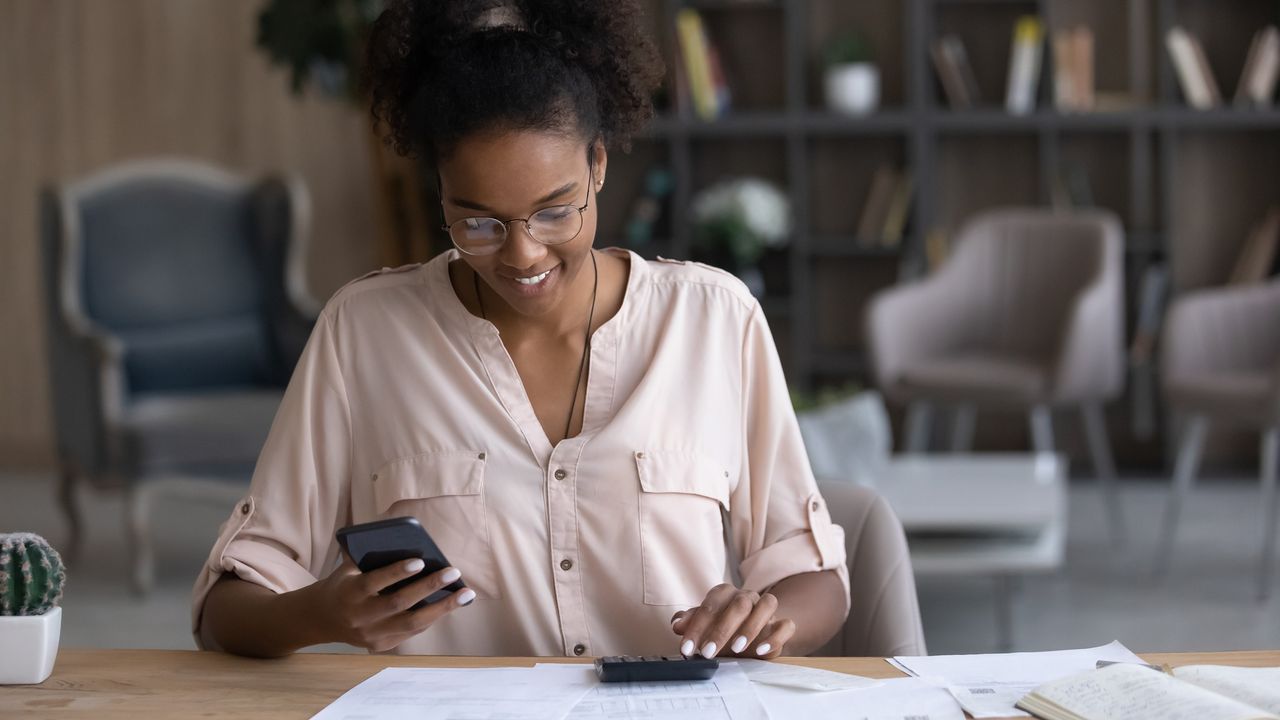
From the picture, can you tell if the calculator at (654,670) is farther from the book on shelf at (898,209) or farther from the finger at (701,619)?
the book on shelf at (898,209)

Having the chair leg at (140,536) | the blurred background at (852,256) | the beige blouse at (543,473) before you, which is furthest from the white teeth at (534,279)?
the chair leg at (140,536)

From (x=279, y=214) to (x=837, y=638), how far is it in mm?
3353

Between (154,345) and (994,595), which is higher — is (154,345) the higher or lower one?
the higher one

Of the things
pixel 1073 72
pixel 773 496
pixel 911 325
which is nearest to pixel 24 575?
pixel 773 496

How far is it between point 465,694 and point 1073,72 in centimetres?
459

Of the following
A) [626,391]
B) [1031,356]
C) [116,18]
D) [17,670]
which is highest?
[116,18]

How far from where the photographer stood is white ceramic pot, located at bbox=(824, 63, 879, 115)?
5.33 meters

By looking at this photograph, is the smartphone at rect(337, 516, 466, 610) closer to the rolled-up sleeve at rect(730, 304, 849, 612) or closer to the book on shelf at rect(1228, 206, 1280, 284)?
the rolled-up sleeve at rect(730, 304, 849, 612)

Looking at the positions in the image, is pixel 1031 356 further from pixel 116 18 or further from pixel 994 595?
pixel 116 18

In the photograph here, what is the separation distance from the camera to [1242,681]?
3.74ft

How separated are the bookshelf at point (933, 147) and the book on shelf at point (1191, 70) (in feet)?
0.19

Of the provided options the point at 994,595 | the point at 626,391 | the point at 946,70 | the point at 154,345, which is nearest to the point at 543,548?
the point at 626,391

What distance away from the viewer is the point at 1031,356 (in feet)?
16.0

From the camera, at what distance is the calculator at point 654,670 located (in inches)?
46.9
